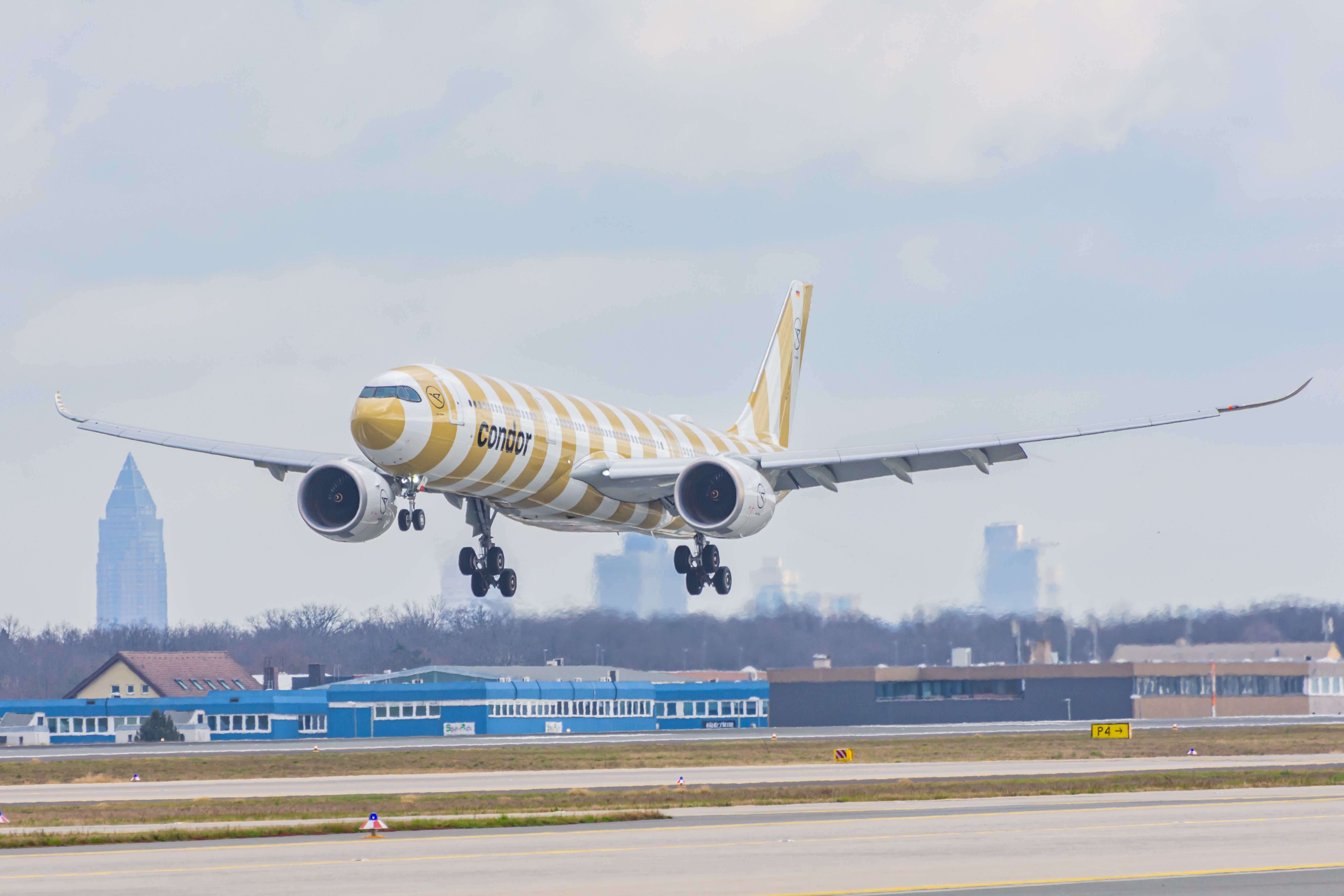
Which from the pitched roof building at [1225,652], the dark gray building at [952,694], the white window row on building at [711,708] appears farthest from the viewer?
the white window row on building at [711,708]

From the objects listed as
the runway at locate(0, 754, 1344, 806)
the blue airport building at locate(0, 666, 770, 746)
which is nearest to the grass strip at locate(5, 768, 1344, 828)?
the runway at locate(0, 754, 1344, 806)

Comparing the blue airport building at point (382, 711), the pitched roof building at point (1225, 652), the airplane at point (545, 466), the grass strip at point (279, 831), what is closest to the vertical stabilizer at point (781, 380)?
the airplane at point (545, 466)

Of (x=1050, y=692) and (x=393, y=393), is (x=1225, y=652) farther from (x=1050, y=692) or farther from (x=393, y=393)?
(x=393, y=393)

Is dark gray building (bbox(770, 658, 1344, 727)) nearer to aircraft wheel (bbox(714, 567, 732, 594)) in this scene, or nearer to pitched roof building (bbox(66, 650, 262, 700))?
pitched roof building (bbox(66, 650, 262, 700))

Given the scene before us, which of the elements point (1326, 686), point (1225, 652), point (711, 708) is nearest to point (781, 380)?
point (1225, 652)

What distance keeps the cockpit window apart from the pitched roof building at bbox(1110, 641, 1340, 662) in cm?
7234

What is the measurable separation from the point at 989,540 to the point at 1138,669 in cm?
1384

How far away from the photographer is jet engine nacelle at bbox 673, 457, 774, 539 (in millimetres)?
49156

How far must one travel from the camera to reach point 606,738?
95.8 metres

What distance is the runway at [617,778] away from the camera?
50.0 m

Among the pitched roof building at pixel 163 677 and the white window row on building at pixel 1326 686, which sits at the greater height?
the pitched roof building at pixel 163 677

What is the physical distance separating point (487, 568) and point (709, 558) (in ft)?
22.6

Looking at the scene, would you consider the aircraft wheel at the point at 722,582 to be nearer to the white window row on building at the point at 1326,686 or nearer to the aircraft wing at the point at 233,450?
the aircraft wing at the point at 233,450

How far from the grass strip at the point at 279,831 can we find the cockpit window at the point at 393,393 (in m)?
10.2
